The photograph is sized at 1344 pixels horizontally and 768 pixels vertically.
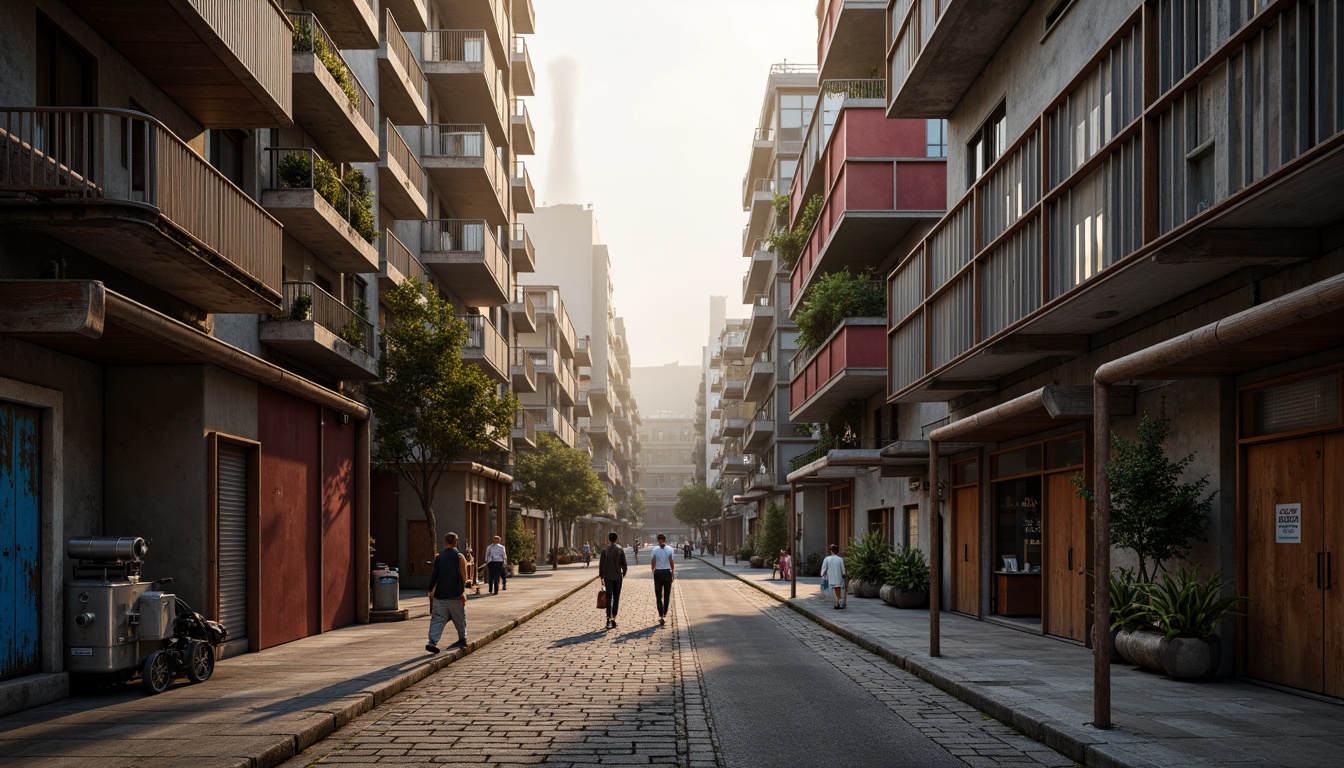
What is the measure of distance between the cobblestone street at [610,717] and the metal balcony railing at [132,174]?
5.62m

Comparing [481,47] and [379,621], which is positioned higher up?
[481,47]

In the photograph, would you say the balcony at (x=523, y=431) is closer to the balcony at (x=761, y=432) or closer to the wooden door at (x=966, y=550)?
the balcony at (x=761, y=432)

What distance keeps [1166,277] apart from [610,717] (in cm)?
688

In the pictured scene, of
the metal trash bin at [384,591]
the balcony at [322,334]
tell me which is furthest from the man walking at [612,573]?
the balcony at [322,334]

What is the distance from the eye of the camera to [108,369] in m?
13.4

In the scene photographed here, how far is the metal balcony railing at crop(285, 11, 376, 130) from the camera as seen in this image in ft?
67.3

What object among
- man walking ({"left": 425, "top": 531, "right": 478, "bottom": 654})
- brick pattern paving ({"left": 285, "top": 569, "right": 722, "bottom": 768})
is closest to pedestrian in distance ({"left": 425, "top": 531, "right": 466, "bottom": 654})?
man walking ({"left": 425, "top": 531, "right": 478, "bottom": 654})

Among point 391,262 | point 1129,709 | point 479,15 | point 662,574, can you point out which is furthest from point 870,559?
point 479,15

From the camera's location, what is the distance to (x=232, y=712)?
9.80m

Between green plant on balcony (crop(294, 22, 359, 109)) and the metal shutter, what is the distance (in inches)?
341

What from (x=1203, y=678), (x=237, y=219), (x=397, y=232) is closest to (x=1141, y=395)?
(x=1203, y=678)

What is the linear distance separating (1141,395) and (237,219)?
37.7 feet

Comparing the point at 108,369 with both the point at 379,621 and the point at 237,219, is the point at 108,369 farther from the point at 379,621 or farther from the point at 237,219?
the point at 379,621

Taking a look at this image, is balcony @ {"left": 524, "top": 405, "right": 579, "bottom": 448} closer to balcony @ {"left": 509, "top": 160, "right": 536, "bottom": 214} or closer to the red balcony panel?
balcony @ {"left": 509, "top": 160, "right": 536, "bottom": 214}
